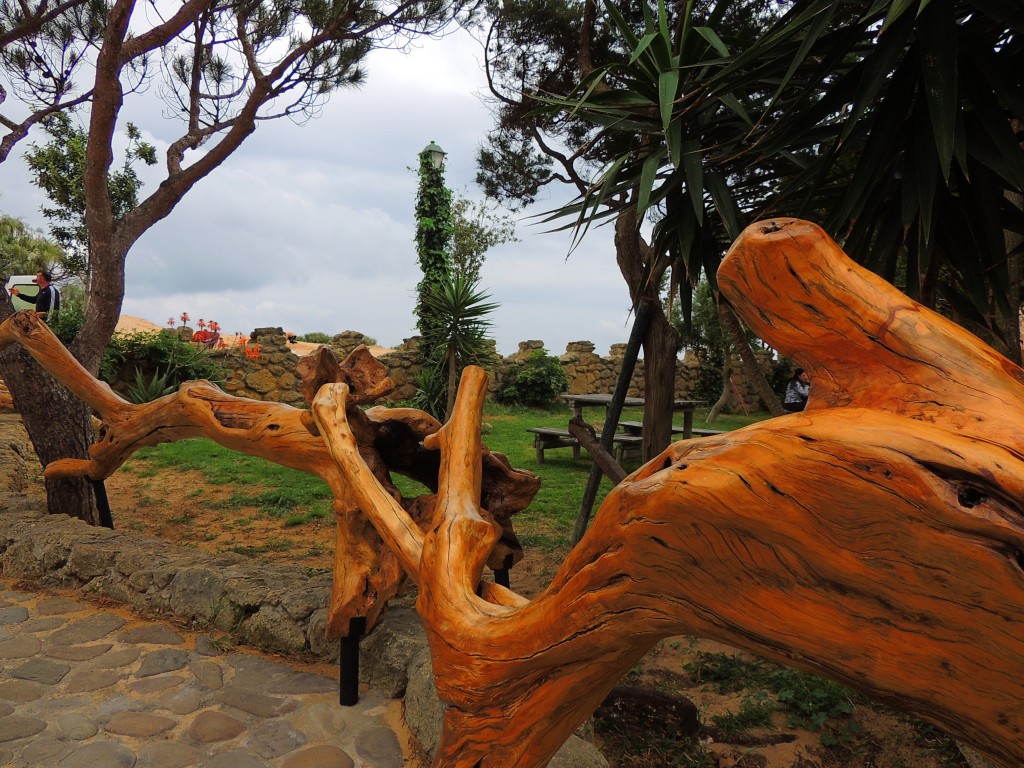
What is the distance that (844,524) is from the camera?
0.82 metres

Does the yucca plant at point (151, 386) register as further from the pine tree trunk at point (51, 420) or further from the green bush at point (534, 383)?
the green bush at point (534, 383)

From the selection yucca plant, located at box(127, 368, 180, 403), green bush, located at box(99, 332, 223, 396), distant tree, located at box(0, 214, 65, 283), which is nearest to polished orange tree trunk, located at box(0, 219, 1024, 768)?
yucca plant, located at box(127, 368, 180, 403)

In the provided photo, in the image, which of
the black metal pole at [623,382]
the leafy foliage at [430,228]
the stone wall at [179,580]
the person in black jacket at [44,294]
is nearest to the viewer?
the stone wall at [179,580]

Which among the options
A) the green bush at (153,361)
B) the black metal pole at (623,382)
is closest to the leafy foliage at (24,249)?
the green bush at (153,361)

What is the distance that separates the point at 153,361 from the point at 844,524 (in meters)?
11.3

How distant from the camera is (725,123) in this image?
2.99 meters

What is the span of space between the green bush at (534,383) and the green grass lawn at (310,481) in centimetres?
260

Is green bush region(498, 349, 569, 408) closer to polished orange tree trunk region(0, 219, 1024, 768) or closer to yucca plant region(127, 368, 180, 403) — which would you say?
yucca plant region(127, 368, 180, 403)

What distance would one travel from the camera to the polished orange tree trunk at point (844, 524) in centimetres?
74

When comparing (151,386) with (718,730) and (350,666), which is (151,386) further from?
(718,730)

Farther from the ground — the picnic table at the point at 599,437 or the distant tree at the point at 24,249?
the distant tree at the point at 24,249

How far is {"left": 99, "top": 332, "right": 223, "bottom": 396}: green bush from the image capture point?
32.9 ft

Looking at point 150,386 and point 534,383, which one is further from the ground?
point 534,383

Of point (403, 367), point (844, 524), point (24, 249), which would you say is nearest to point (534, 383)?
point (403, 367)
